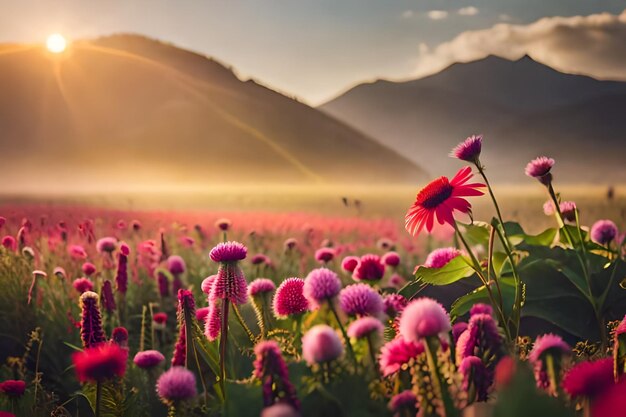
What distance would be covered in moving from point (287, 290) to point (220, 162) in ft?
91.6

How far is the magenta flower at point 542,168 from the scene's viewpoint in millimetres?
1723

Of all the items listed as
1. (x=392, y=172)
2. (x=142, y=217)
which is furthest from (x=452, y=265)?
(x=392, y=172)

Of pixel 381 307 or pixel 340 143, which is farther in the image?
pixel 340 143

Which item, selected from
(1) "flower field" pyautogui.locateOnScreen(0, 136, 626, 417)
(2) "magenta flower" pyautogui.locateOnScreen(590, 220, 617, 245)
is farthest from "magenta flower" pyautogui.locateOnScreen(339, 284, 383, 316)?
(2) "magenta flower" pyautogui.locateOnScreen(590, 220, 617, 245)

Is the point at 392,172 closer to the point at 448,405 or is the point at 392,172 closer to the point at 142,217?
the point at 142,217

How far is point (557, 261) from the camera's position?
1973 millimetres

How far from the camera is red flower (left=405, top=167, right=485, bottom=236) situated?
1.45 metres

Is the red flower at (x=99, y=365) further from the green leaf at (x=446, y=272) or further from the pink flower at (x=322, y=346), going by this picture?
the green leaf at (x=446, y=272)

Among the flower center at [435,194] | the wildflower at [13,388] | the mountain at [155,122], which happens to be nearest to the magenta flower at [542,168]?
the flower center at [435,194]

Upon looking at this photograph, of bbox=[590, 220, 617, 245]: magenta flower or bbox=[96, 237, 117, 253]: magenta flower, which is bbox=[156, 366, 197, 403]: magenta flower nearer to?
bbox=[590, 220, 617, 245]: magenta flower

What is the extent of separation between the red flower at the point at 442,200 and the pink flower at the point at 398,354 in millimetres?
527

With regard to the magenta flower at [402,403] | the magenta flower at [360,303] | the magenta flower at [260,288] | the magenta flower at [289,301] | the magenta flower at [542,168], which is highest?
the magenta flower at [542,168]

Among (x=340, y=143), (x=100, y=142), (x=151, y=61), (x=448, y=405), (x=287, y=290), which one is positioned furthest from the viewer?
(x=340, y=143)

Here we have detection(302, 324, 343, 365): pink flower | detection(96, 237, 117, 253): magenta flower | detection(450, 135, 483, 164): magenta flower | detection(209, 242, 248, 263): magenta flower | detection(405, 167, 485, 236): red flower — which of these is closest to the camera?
detection(302, 324, 343, 365): pink flower
